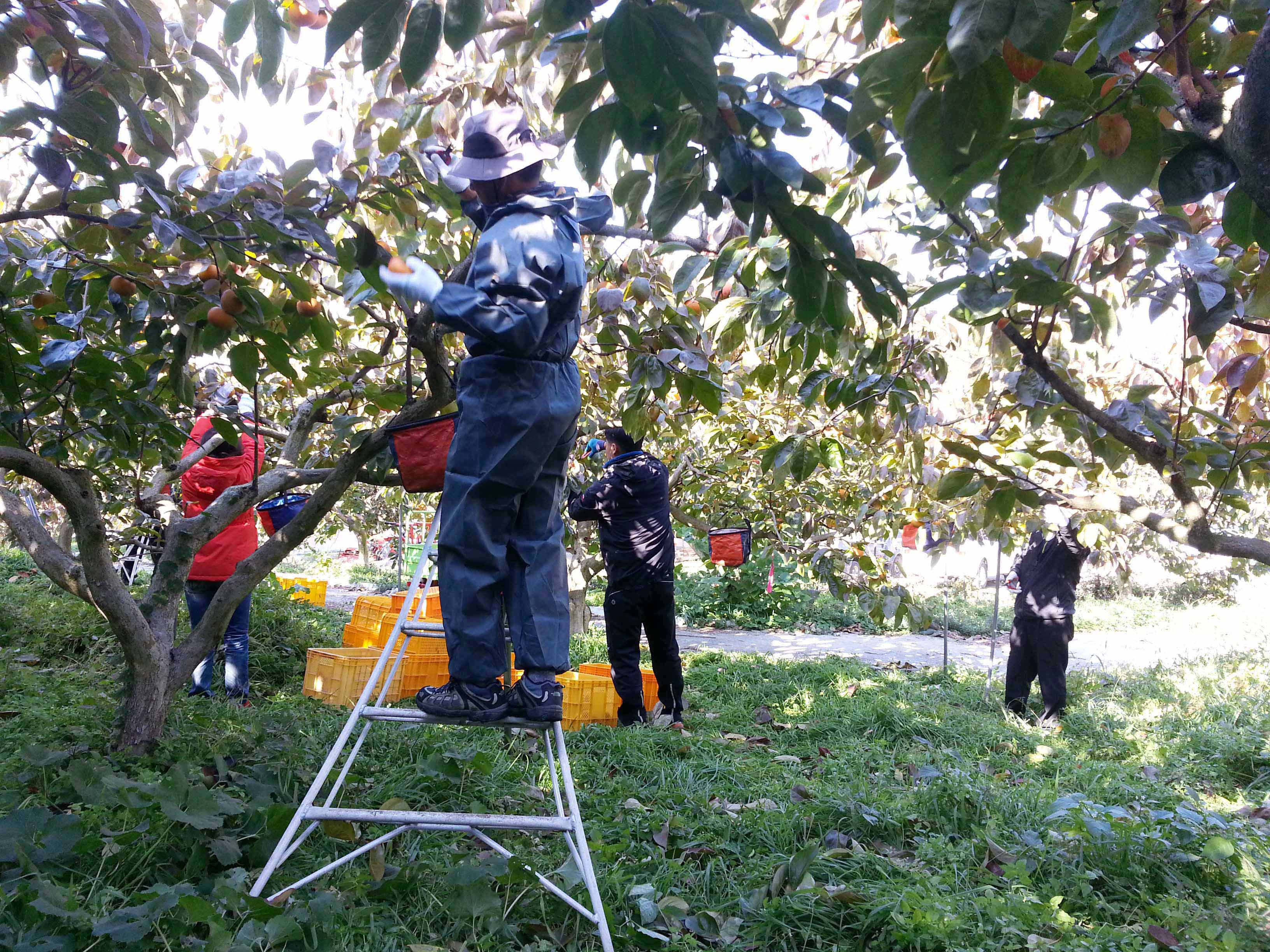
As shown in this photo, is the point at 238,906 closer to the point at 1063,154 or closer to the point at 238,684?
the point at 1063,154

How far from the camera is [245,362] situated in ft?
8.28

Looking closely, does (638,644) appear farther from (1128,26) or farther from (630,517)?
(1128,26)

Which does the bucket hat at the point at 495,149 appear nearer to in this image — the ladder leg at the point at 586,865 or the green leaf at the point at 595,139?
the green leaf at the point at 595,139

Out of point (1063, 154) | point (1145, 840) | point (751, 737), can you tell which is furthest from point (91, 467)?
point (1145, 840)

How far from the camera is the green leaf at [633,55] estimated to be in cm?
117

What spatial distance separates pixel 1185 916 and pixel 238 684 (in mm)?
4427

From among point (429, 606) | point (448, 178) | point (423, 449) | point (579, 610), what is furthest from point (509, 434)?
point (579, 610)

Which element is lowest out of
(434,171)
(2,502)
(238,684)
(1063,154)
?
(238,684)

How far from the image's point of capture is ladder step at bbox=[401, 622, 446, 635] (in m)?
2.60

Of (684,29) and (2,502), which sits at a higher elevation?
(684,29)

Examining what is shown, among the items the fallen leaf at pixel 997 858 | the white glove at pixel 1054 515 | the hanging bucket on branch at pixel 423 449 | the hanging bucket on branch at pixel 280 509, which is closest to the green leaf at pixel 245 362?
the hanging bucket on branch at pixel 423 449

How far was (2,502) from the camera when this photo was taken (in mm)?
2918

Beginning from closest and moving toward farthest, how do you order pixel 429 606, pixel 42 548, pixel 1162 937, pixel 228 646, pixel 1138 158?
pixel 1138 158 → pixel 1162 937 → pixel 42 548 → pixel 228 646 → pixel 429 606

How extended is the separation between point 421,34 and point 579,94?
0.89 ft
